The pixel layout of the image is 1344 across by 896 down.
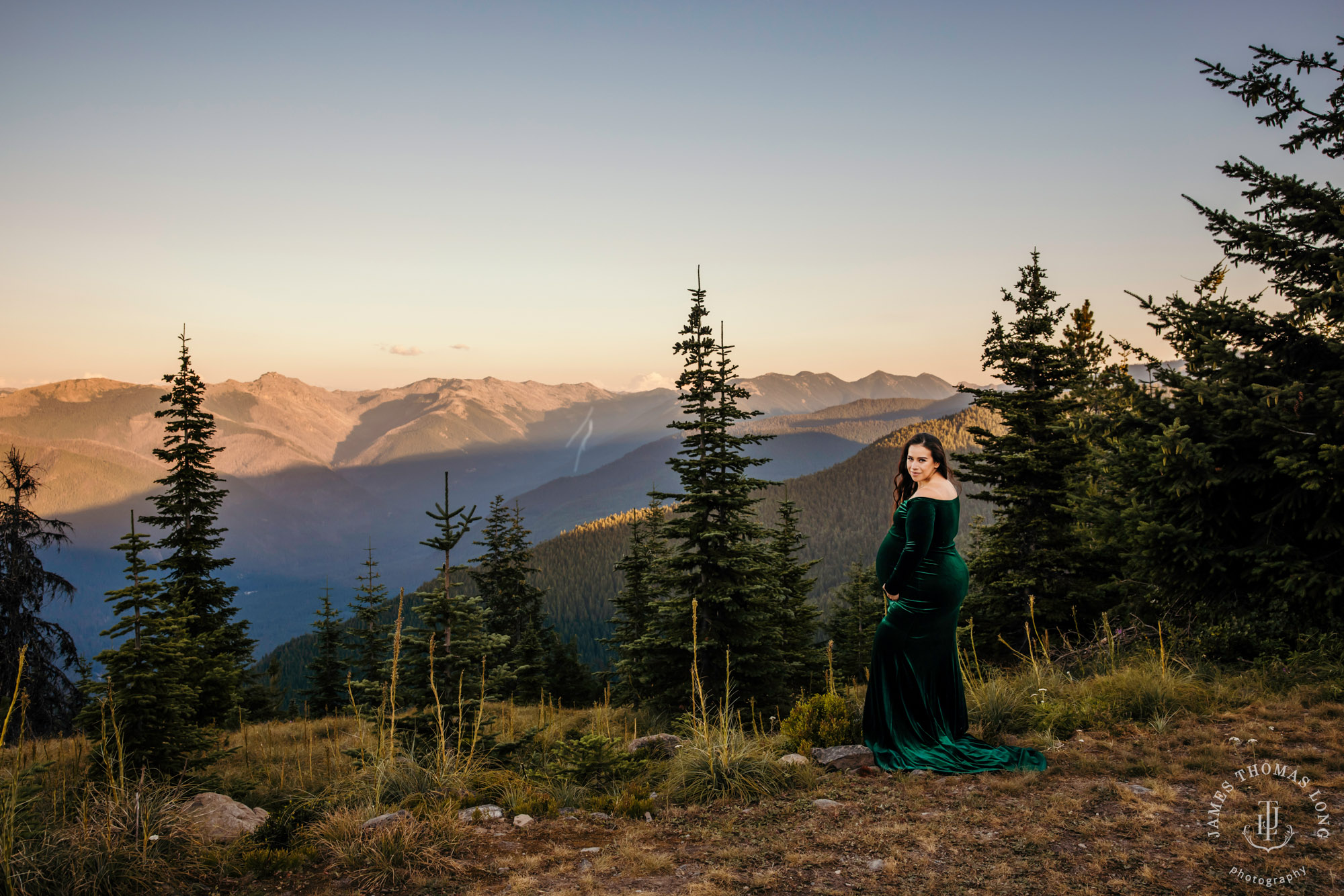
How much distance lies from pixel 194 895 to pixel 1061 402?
1922 cm

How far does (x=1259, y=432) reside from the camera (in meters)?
6.68

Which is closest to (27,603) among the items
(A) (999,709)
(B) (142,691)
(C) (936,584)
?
(B) (142,691)

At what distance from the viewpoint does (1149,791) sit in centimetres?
514

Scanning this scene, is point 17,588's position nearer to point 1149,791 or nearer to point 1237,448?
point 1149,791

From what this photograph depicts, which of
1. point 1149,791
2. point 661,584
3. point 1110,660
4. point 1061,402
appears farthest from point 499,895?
point 1061,402

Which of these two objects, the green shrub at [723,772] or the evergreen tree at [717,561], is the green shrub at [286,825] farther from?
the evergreen tree at [717,561]

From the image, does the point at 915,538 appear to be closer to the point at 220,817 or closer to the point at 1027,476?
the point at 220,817

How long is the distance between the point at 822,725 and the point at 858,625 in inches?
993

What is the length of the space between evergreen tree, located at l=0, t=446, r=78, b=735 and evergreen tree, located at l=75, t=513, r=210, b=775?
53.8ft

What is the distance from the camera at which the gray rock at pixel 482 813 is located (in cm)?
553

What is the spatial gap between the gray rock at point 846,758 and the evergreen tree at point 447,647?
177 inches

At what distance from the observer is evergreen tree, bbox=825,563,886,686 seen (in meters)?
28.6

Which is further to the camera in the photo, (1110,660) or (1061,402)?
(1061,402)

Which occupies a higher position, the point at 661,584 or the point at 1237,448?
the point at 1237,448
